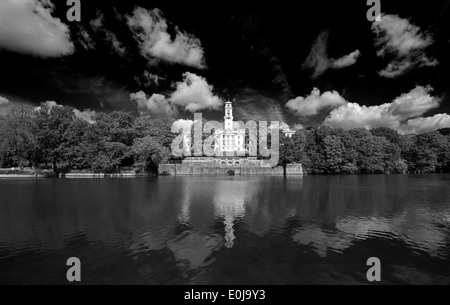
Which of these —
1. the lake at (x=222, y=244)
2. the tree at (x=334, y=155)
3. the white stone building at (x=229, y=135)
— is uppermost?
the white stone building at (x=229, y=135)

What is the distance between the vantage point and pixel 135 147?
5897 centimetres

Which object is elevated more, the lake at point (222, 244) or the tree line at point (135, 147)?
the tree line at point (135, 147)

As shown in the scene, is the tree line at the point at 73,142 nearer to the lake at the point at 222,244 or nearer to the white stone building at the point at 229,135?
the lake at the point at 222,244

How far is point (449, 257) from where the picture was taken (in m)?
10.5

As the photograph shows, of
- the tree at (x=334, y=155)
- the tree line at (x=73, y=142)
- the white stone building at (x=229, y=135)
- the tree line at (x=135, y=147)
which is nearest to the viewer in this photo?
the tree line at (x=73, y=142)

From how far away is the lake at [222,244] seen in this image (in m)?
8.81

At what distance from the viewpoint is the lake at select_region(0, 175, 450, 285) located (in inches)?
347

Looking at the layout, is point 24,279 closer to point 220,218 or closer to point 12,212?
point 220,218

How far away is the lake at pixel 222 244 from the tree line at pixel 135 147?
4087cm

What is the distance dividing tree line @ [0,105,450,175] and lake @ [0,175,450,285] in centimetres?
4087

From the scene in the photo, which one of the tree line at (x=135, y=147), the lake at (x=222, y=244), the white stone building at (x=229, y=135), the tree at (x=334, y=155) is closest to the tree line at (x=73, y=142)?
the tree line at (x=135, y=147)

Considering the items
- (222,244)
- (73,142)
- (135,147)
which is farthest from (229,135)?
(222,244)

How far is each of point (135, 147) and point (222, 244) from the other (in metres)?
52.0
